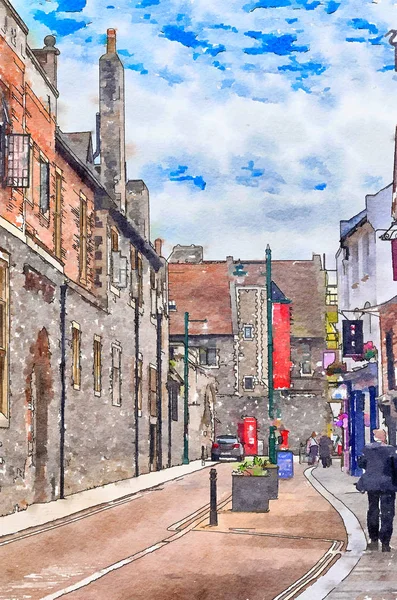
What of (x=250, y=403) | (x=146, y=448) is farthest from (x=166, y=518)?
(x=250, y=403)

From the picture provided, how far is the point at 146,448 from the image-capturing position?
1243 inches

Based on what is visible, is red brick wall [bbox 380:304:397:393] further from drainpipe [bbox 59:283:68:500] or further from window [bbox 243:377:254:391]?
window [bbox 243:377:254:391]

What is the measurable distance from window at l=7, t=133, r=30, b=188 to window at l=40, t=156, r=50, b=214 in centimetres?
242

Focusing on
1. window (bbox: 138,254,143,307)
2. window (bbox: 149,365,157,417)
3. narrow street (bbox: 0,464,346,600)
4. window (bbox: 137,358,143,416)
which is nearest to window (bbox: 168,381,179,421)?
window (bbox: 149,365,157,417)

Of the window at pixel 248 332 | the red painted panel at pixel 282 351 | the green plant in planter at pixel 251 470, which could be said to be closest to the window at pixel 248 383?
the red painted panel at pixel 282 351

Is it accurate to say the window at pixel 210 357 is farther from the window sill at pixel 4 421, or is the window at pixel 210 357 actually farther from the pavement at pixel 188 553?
the window sill at pixel 4 421

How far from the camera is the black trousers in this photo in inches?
455

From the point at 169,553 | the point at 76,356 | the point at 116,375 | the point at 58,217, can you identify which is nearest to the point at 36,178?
the point at 58,217

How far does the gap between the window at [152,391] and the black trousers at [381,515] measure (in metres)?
21.5

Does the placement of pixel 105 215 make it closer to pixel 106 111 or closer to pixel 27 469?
pixel 106 111

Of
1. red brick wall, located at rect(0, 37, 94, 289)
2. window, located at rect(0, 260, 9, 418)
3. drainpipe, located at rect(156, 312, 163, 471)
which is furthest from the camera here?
drainpipe, located at rect(156, 312, 163, 471)

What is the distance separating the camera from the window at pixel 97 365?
2433cm

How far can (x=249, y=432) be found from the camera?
199 feet

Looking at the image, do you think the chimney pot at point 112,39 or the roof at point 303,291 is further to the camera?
the roof at point 303,291
